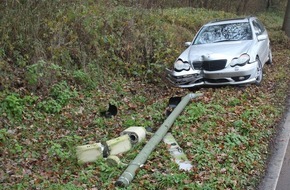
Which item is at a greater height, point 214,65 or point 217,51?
point 217,51

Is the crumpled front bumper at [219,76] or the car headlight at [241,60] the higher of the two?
the car headlight at [241,60]

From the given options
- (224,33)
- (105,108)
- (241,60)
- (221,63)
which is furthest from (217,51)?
(105,108)

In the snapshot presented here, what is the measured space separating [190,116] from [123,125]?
4.22ft

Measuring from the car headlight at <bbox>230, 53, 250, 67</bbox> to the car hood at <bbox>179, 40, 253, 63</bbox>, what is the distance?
3.4 inches

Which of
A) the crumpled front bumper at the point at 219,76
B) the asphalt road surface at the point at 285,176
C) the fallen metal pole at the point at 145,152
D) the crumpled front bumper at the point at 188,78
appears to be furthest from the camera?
the crumpled front bumper at the point at 188,78

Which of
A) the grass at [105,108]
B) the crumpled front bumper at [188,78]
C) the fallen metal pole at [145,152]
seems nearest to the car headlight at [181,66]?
the crumpled front bumper at [188,78]

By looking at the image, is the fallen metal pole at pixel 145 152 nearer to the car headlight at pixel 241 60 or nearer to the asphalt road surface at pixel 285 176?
the asphalt road surface at pixel 285 176

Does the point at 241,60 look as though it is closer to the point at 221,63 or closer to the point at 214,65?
the point at 221,63

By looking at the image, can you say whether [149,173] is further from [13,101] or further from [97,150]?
[13,101]

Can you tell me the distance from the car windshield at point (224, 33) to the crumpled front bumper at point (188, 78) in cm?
149

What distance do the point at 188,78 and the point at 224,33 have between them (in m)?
2.04

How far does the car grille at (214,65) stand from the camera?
860 centimetres

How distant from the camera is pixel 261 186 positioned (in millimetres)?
5062

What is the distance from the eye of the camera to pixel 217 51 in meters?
8.88
